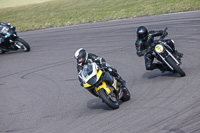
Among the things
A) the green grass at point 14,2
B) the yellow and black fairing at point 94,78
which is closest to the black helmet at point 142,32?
the yellow and black fairing at point 94,78

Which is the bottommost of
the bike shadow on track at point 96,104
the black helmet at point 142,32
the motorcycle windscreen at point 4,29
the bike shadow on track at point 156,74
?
the bike shadow on track at point 96,104

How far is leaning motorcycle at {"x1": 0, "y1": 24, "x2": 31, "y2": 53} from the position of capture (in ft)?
55.7

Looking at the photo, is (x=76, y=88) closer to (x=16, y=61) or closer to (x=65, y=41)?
(x=16, y=61)

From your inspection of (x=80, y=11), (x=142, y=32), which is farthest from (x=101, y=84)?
(x=80, y=11)

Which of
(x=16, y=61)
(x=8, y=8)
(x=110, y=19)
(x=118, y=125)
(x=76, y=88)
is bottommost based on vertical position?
(x=118, y=125)

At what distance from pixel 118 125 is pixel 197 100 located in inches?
70.1

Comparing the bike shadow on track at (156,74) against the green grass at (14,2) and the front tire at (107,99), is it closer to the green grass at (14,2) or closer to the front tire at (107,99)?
the front tire at (107,99)

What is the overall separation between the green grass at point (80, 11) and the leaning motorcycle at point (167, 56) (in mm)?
11978

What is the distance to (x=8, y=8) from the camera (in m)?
38.9

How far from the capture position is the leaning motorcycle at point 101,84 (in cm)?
787

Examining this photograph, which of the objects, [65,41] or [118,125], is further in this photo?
[65,41]

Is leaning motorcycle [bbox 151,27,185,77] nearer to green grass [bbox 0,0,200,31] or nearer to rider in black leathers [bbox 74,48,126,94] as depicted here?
rider in black leathers [bbox 74,48,126,94]

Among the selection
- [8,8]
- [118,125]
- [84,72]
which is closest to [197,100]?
[118,125]

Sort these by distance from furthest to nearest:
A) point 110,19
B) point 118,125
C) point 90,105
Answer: point 110,19 → point 90,105 → point 118,125
